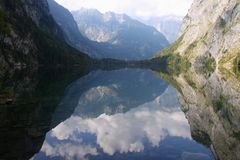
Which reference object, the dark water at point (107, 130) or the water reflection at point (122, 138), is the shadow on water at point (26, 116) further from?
the water reflection at point (122, 138)

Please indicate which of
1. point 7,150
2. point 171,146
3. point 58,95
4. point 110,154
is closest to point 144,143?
point 171,146

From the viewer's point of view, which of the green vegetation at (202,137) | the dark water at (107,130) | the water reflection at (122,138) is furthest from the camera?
the green vegetation at (202,137)

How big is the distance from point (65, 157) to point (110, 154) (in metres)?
5.99

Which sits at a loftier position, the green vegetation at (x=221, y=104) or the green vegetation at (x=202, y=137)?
the green vegetation at (x=221, y=104)

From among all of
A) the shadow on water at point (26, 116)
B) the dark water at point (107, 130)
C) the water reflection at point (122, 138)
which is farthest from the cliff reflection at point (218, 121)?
the shadow on water at point (26, 116)

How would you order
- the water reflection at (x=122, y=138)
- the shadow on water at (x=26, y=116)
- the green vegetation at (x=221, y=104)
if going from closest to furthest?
the shadow on water at (x=26, y=116), the water reflection at (x=122, y=138), the green vegetation at (x=221, y=104)

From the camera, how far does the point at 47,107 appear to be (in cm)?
8106

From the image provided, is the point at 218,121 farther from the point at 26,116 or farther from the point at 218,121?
the point at 26,116

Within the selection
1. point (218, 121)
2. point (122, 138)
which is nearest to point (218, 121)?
point (218, 121)

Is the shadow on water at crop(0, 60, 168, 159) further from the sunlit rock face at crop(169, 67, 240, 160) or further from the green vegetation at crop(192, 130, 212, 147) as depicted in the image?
the sunlit rock face at crop(169, 67, 240, 160)

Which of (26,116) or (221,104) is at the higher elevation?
(221,104)

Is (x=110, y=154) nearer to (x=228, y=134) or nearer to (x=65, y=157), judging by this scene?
(x=65, y=157)

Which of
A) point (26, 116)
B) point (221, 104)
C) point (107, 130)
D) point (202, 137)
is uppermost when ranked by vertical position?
point (221, 104)

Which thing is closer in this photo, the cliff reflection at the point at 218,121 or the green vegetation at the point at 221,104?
the cliff reflection at the point at 218,121
